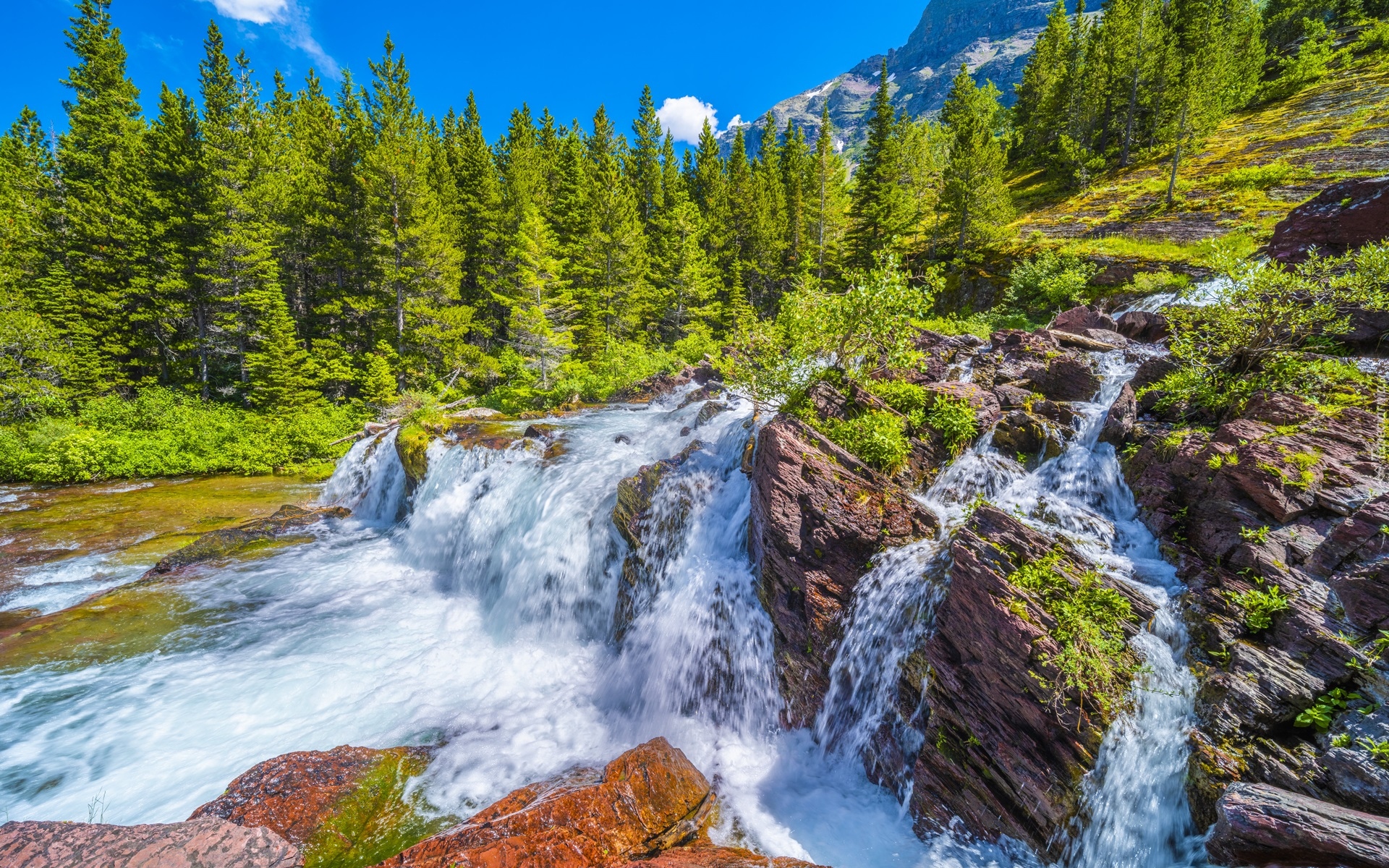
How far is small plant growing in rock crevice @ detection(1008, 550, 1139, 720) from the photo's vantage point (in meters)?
5.09

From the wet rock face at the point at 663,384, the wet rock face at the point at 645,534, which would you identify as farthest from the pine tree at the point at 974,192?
the wet rock face at the point at 645,534

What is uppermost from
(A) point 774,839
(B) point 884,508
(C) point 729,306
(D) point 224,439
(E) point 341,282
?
(E) point 341,282

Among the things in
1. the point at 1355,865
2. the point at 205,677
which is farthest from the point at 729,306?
the point at 1355,865

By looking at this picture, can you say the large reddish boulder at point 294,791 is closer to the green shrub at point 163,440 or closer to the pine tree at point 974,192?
the green shrub at point 163,440

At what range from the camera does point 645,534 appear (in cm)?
1029

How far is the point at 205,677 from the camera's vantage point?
877 cm

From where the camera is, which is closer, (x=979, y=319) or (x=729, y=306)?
(x=979, y=319)

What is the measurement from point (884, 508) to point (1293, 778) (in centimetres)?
479

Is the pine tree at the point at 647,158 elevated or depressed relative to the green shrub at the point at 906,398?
elevated

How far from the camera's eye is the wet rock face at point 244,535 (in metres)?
12.6

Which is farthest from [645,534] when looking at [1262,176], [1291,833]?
[1262,176]

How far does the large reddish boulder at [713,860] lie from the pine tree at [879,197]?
3625 centimetres

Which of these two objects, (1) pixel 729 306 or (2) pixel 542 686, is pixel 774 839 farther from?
(1) pixel 729 306

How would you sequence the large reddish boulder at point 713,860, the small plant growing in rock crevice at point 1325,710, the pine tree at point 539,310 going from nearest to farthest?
the small plant growing in rock crevice at point 1325,710 → the large reddish boulder at point 713,860 → the pine tree at point 539,310
